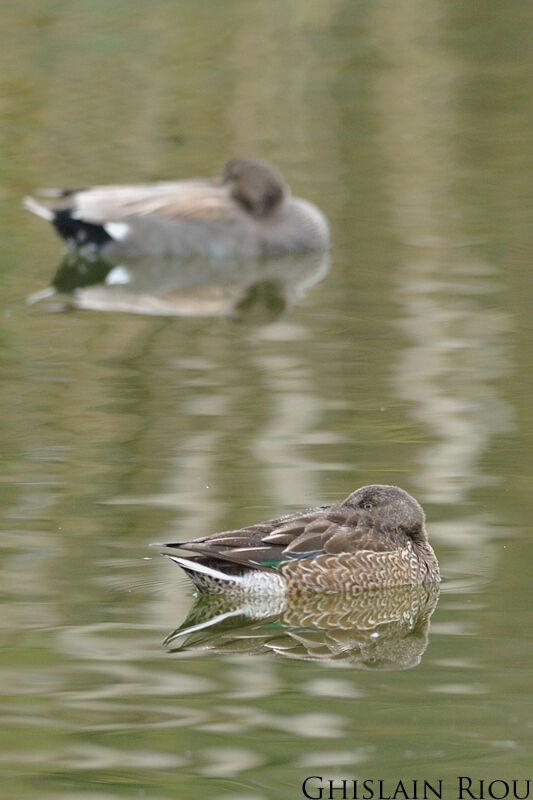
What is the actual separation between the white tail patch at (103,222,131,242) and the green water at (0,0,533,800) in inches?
21.2

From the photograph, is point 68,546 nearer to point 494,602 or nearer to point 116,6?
point 494,602

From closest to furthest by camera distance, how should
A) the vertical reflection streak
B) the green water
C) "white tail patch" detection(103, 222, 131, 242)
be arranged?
1. the green water
2. the vertical reflection streak
3. "white tail patch" detection(103, 222, 131, 242)

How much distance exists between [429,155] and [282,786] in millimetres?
12066

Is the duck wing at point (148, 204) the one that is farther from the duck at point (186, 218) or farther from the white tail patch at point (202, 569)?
the white tail patch at point (202, 569)

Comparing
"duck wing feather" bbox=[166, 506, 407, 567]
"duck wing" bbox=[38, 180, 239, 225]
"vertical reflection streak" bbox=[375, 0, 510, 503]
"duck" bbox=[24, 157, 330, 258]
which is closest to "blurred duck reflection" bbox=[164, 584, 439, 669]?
"duck wing feather" bbox=[166, 506, 407, 567]

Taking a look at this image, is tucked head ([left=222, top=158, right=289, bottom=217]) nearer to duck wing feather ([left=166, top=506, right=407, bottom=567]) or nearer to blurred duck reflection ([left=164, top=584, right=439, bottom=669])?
duck wing feather ([left=166, top=506, right=407, bottom=567])

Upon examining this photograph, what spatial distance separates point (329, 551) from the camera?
24.0ft

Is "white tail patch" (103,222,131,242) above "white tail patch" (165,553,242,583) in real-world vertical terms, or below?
below

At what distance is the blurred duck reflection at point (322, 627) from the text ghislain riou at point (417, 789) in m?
1.05

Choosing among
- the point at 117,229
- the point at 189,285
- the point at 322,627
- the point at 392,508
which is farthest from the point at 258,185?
the point at 322,627

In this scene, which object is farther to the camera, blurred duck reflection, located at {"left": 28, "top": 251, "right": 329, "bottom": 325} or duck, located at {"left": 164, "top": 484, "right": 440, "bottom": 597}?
blurred duck reflection, located at {"left": 28, "top": 251, "right": 329, "bottom": 325}

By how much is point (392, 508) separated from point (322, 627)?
0.71 m

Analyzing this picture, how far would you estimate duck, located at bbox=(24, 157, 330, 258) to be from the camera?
47.0ft

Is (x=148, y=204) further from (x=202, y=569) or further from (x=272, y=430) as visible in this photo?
(x=202, y=569)
